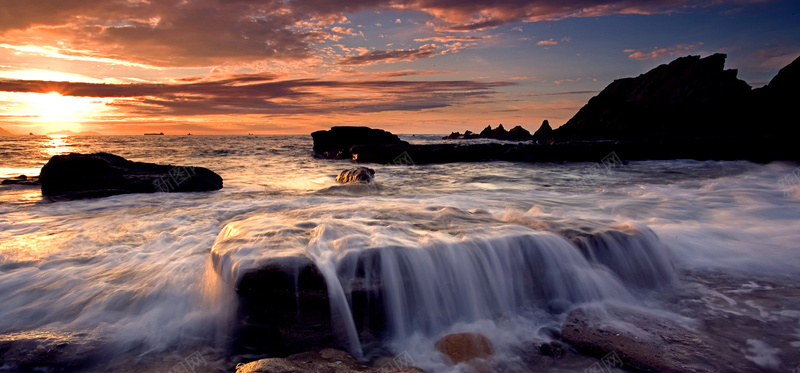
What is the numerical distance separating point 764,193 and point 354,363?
1365 cm

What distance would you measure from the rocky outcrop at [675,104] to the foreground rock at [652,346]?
38.0 m

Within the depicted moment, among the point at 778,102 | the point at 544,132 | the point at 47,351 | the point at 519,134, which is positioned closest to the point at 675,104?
the point at 778,102

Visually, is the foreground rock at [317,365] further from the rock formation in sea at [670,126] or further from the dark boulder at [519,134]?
the dark boulder at [519,134]

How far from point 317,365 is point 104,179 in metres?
11.5

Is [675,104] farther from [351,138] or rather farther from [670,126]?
[351,138]

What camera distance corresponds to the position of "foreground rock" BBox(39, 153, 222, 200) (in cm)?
1093

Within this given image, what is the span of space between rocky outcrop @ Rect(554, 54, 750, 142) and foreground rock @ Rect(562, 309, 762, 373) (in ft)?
125

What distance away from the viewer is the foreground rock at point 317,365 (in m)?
2.91

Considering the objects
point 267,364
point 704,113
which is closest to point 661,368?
point 267,364

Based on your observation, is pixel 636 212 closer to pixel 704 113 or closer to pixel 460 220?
pixel 460 220

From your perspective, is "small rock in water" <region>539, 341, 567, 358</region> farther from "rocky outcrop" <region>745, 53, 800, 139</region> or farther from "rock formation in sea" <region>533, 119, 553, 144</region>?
"rock formation in sea" <region>533, 119, 553, 144</region>

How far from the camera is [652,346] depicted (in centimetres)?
343

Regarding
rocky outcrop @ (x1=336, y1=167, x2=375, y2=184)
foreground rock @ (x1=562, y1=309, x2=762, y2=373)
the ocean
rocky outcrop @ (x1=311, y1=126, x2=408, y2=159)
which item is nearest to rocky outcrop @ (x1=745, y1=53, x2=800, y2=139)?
rocky outcrop @ (x1=311, y1=126, x2=408, y2=159)

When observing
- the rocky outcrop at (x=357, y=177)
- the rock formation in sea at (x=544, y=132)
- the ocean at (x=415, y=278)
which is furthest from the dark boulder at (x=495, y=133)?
the ocean at (x=415, y=278)
